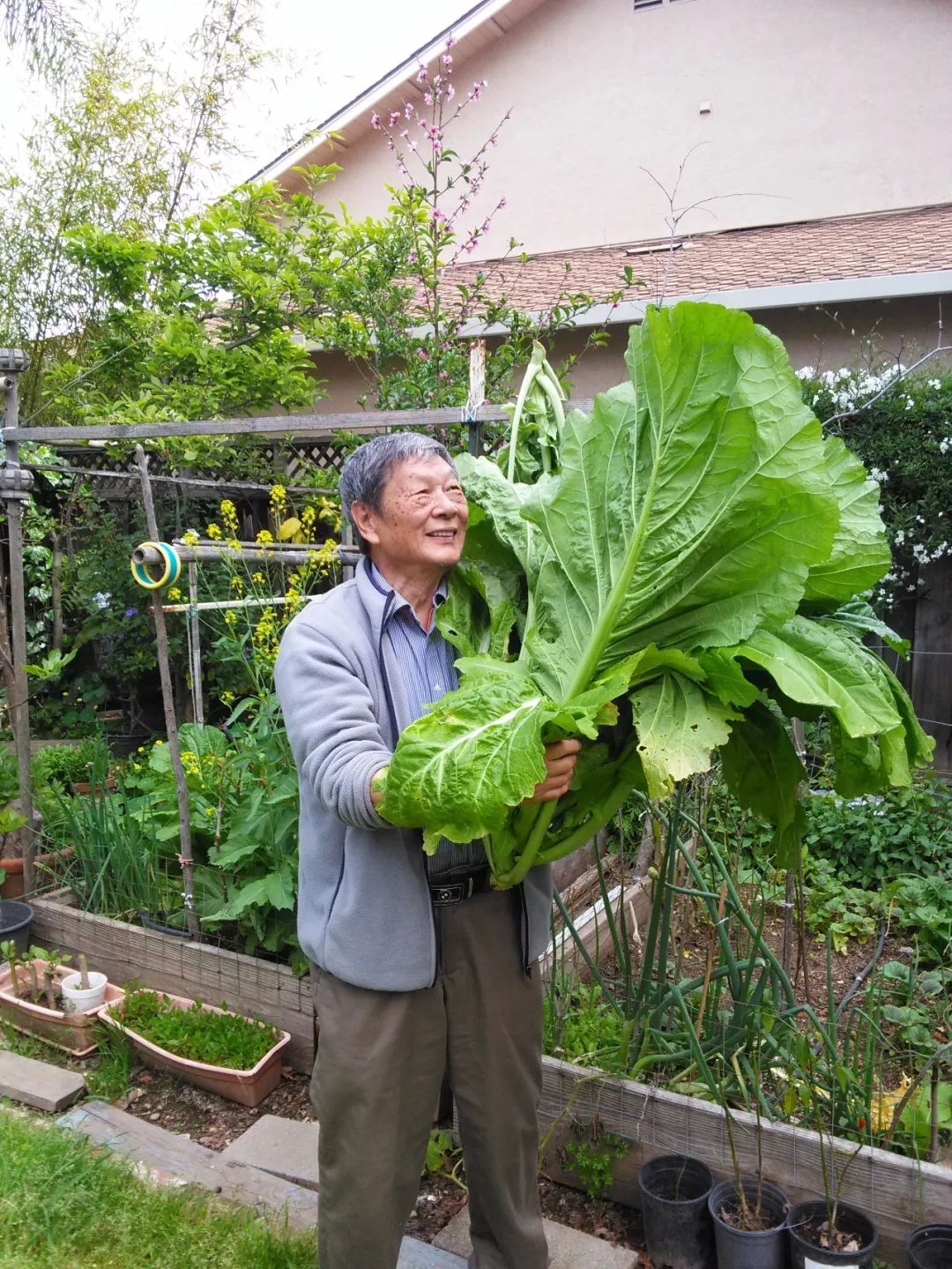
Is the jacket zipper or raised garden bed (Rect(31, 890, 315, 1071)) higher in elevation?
the jacket zipper

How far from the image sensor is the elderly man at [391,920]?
6.27 feet

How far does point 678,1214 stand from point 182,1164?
1472 mm

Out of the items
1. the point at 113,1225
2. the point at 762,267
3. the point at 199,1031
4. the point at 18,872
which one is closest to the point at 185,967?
the point at 199,1031

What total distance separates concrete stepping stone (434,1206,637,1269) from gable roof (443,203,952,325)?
410 centimetres

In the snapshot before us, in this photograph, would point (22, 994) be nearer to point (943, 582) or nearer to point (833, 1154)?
point (833, 1154)

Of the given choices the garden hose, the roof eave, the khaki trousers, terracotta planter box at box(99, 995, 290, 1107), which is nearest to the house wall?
the roof eave

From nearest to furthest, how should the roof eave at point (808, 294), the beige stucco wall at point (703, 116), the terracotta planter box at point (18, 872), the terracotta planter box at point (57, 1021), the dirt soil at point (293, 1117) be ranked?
the dirt soil at point (293, 1117) → the terracotta planter box at point (57, 1021) → the terracotta planter box at point (18, 872) → the roof eave at point (808, 294) → the beige stucco wall at point (703, 116)

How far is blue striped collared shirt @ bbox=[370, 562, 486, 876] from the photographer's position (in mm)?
1990


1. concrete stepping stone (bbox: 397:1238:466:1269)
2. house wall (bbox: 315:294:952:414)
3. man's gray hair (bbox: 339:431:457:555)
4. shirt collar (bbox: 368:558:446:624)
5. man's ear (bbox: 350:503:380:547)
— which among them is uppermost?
house wall (bbox: 315:294:952:414)

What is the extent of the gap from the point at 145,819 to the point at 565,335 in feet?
16.1

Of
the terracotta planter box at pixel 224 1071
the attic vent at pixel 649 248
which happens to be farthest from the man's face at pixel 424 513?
the attic vent at pixel 649 248

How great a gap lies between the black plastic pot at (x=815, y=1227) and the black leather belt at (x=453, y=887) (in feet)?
3.80

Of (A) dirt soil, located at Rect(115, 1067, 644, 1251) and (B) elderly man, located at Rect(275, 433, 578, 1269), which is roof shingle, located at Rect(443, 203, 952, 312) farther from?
(A) dirt soil, located at Rect(115, 1067, 644, 1251)

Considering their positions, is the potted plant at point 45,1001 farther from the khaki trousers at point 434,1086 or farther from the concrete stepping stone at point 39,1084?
the khaki trousers at point 434,1086
